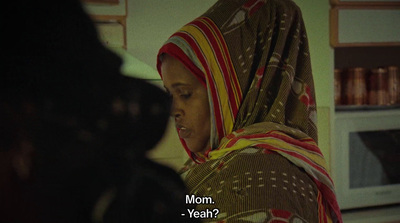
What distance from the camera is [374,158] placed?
1512 mm

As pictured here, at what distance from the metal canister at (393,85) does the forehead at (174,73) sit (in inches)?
35.6

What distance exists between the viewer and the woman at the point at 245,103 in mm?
716

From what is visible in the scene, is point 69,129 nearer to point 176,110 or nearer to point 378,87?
point 176,110

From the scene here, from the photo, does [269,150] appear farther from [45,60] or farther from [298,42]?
[45,60]

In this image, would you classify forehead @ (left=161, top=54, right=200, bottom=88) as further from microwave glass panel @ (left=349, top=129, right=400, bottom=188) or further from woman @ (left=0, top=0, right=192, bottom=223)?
microwave glass panel @ (left=349, top=129, right=400, bottom=188)

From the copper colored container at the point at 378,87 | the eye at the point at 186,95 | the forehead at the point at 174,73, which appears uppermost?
the forehead at the point at 174,73

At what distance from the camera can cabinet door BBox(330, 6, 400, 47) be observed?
130 cm

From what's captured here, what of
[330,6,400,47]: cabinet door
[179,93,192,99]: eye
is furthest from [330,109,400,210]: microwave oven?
[179,93,192,99]: eye

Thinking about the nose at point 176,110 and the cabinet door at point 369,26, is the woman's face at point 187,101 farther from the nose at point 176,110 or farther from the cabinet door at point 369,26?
the cabinet door at point 369,26

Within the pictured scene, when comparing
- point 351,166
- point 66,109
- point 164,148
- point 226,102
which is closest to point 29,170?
point 66,109

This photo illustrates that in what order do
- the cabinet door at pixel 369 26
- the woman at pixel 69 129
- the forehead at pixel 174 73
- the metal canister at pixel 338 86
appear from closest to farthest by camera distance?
the woman at pixel 69 129 → the forehead at pixel 174 73 → the cabinet door at pixel 369 26 → the metal canister at pixel 338 86

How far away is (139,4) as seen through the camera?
83cm

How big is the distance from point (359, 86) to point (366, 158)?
0.82 feet

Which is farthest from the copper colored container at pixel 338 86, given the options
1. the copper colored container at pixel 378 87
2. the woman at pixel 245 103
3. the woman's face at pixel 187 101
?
the woman's face at pixel 187 101
